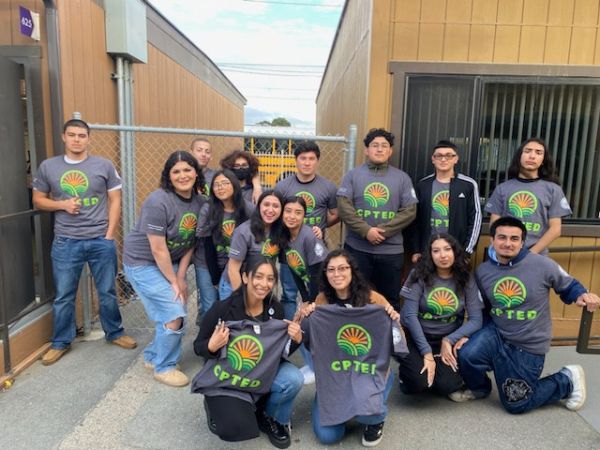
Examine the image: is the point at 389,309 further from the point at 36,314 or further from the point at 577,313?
the point at 36,314

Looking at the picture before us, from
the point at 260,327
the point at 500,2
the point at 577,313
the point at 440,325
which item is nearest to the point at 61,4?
the point at 260,327

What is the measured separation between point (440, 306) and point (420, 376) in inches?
18.6

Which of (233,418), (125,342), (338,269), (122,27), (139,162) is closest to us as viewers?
(233,418)

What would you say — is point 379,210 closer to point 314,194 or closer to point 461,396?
point 314,194

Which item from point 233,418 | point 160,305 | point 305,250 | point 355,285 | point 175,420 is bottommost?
point 175,420

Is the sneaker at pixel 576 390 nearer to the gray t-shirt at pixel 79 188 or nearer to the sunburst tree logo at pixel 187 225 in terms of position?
the sunburst tree logo at pixel 187 225

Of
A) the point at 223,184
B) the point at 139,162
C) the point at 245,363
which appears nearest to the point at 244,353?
the point at 245,363

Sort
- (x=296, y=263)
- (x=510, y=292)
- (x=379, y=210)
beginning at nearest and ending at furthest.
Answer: (x=510, y=292)
(x=296, y=263)
(x=379, y=210)

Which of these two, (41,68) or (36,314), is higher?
(41,68)

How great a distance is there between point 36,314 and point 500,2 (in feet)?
14.9

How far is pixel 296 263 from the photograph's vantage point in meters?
3.32

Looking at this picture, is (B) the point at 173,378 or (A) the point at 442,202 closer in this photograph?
(B) the point at 173,378

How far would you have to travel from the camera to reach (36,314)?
3.84 metres

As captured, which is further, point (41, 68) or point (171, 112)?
point (171, 112)
